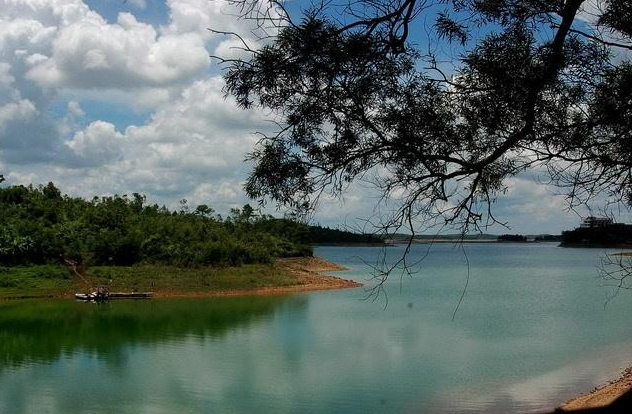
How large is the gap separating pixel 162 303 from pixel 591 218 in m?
27.8

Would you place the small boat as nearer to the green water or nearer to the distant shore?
the green water

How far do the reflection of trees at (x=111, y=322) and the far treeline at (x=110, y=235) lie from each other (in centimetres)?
729

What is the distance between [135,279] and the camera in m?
35.9

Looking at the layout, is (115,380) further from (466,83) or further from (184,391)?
(466,83)

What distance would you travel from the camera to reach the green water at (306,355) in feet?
42.6

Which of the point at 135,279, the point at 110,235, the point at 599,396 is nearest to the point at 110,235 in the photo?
the point at 110,235

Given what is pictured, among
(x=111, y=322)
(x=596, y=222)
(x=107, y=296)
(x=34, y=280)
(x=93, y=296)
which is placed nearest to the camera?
(x=596, y=222)

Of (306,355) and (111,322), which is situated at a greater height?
(111,322)

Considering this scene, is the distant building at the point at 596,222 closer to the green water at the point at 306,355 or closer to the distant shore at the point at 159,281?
the green water at the point at 306,355

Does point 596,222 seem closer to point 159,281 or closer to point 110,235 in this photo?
point 159,281

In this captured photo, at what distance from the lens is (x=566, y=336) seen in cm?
2112

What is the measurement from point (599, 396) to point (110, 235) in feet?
109

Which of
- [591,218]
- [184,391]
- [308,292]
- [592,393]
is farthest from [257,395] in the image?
[308,292]

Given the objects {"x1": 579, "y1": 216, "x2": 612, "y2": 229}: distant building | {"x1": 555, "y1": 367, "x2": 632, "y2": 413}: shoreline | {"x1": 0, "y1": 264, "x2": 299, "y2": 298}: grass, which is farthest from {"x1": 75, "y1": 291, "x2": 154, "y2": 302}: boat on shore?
{"x1": 579, "y1": 216, "x2": 612, "y2": 229}: distant building
